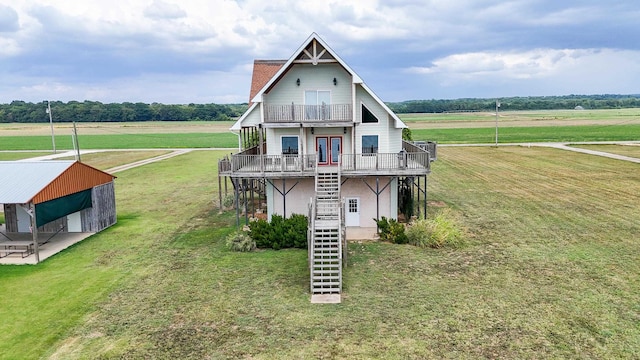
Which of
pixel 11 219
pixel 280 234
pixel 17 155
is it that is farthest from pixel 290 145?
pixel 17 155

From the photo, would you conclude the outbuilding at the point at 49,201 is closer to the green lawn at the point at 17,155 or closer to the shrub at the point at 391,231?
the shrub at the point at 391,231

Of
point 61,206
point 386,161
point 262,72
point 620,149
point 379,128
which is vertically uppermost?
point 262,72

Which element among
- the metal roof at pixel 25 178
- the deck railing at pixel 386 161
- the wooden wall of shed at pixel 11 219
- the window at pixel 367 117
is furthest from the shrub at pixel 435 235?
the wooden wall of shed at pixel 11 219

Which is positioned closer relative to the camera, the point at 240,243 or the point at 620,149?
the point at 240,243

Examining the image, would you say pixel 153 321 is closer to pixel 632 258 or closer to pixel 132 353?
pixel 132 353

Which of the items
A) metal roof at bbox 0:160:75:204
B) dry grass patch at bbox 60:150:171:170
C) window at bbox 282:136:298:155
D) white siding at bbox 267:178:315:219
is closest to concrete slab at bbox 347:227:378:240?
white siding at bbox 267:178:315:219

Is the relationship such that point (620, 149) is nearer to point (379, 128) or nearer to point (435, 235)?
point (379, 128)

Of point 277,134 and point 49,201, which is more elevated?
point 277,134
